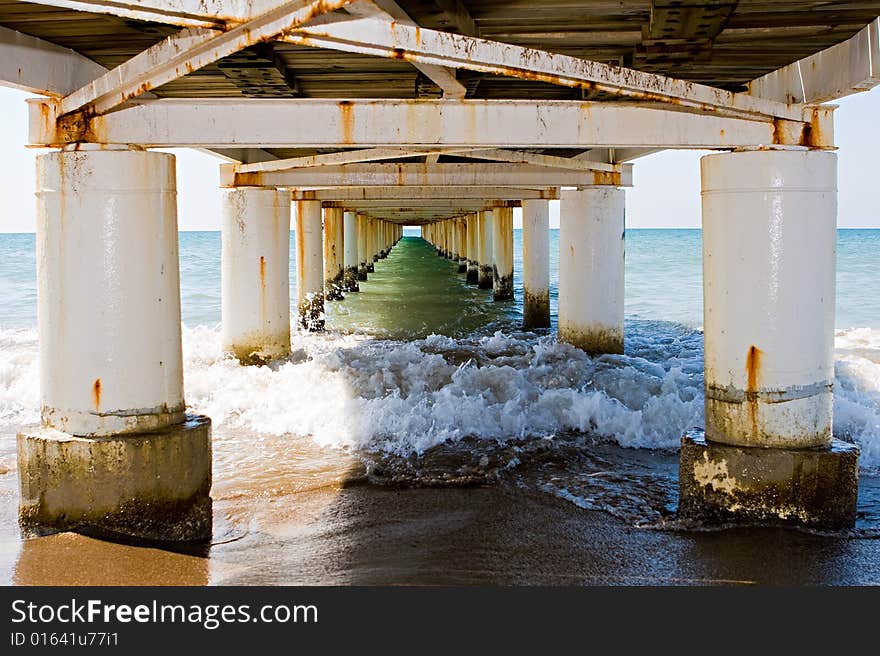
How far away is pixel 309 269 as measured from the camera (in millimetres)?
20969

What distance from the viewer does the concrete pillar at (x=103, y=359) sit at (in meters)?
5.79

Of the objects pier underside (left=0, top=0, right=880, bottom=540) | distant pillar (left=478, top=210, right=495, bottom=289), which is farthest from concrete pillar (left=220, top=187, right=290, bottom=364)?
distant pillar (left=478, top=210, right=495, bottom=289)

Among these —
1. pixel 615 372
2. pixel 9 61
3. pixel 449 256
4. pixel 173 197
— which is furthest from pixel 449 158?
pixel 449 256

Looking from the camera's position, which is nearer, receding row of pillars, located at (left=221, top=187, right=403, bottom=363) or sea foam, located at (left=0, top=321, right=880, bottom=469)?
sea foam, located at (left=0, top=321, right=880, bottom=469)

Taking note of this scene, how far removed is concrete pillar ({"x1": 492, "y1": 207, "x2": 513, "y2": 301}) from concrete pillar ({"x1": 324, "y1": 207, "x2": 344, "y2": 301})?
4749 mm

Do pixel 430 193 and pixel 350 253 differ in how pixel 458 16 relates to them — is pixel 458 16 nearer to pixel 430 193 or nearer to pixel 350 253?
pixel 430 193

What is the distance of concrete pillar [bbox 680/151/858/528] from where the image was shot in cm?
608

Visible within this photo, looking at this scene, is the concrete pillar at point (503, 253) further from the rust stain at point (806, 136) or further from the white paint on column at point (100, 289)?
the white paint on column at point (100, 289)

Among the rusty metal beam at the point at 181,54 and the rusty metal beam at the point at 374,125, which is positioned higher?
the rusty metal beam at the point at 181,54

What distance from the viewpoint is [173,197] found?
619 cm

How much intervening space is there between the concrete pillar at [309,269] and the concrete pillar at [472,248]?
16.1 meters

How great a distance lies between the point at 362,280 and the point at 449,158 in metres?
26.4

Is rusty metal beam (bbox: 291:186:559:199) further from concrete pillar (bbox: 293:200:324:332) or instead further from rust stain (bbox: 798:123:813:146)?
rust stain (bbox: 798:123:813:146)

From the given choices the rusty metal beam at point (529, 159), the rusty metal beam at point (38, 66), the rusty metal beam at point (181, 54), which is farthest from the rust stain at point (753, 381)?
the rusty metal beam at point (38, 66)
